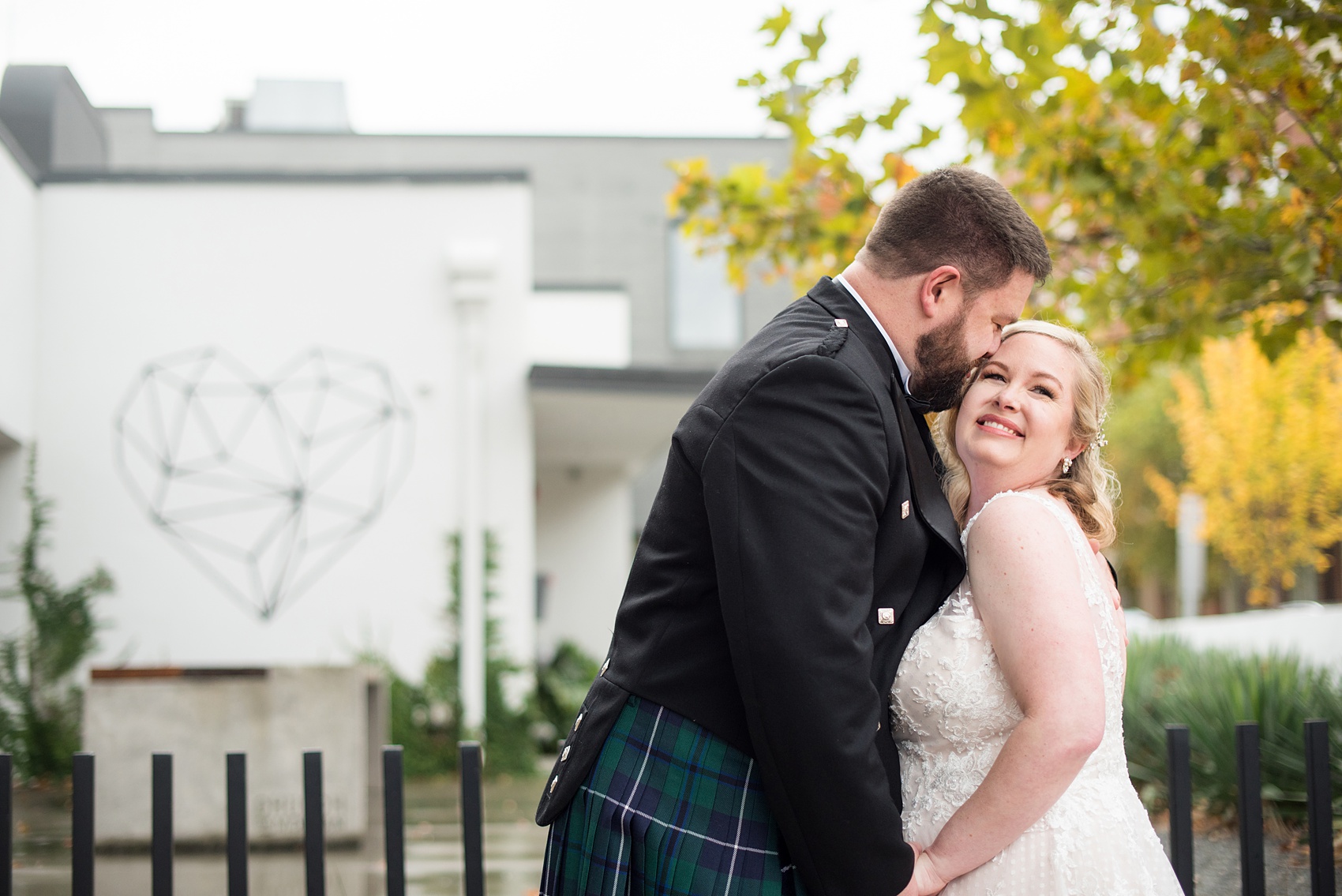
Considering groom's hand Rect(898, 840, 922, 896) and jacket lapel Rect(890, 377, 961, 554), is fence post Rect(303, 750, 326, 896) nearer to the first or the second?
groom's hand Rect(898, 840, 922, 896)

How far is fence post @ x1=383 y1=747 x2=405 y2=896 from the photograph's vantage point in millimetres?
3049

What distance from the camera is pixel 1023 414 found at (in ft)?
7.79

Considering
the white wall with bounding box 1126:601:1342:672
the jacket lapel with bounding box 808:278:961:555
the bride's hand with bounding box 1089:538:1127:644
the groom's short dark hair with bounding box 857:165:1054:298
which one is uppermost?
the groom's short dark hair with bounding box 857:165:1054:298

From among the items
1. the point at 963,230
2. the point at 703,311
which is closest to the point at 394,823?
the point at 963,230

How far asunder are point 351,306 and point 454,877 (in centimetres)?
551

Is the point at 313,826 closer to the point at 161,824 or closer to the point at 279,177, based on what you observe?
the point at 161,824

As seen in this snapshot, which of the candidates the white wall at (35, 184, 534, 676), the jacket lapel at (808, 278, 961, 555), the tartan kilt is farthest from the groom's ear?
the white wall at (35, 184, 534, 676)

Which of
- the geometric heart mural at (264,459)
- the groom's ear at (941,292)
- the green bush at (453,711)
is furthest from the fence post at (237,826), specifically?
the geometric heart mural at (264,459)

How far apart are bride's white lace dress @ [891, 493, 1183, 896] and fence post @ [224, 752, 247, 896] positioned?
1828 millimetres

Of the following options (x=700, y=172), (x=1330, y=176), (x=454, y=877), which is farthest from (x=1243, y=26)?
(x=454, y=877)

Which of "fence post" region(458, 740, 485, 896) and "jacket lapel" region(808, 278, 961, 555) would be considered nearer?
"jacket lapel" region(808, 278, 961, 555)

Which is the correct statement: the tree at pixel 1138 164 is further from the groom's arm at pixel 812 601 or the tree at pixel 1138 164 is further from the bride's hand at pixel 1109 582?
the groom's arm at pixel 812 601

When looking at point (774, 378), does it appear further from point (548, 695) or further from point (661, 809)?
point (548, 695)

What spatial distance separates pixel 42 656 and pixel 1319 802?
28.9ft
